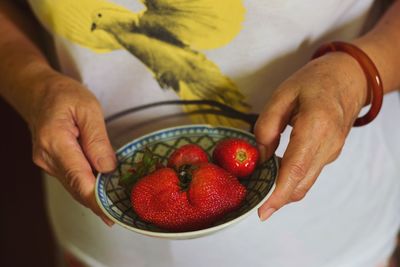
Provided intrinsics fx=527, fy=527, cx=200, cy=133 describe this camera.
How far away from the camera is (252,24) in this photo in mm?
624

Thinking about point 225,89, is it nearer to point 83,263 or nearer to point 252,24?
point 252,24

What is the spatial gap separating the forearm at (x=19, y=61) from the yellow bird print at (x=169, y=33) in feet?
0.21

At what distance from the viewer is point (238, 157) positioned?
22.4 inches

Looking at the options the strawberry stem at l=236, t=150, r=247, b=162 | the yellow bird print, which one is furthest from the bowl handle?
the strawberry stem at l=236, t=150, r=247, b=162

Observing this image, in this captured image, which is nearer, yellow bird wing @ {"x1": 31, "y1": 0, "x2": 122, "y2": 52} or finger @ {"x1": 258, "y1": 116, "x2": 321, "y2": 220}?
finger @ {"x1": 258, "y1": 116, "x2": 321, "y2": 220}

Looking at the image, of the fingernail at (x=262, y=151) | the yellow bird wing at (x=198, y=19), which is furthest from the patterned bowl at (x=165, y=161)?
the yellow bird wing at (x=198, y=19)

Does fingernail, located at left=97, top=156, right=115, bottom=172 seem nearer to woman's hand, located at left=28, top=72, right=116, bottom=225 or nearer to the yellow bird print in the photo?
woman's hand, located at left=28, top=72, right=116, bottom=225

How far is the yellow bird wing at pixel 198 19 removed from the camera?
61 cm

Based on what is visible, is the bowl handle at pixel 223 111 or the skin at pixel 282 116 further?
the bowl handle at pixel 223 111

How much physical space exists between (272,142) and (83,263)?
34 centimetres

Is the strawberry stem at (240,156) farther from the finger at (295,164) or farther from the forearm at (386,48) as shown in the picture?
the forearm at (386,48)

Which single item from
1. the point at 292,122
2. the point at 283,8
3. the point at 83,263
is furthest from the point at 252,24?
the point at 83,263

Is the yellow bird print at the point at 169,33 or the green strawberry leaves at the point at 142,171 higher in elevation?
the yellow bird print at the point at 169,33

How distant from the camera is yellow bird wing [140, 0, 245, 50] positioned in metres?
0.61
